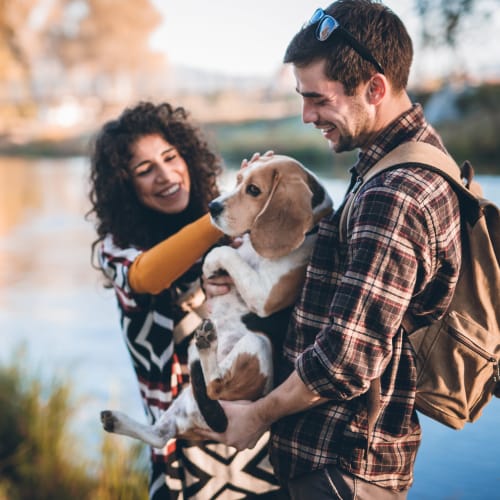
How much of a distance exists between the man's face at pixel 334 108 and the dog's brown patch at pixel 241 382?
751 mm

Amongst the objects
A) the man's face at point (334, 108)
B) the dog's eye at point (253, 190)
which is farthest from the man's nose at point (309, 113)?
the dog's eye at point (253, 190)

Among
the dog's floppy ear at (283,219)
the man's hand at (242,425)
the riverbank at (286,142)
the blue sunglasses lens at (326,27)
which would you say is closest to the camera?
the blue sunglasses lens at (326,27)

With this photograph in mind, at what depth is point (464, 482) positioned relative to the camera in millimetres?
3420

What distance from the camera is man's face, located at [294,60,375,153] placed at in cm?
157

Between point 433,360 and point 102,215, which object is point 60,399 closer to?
point 102,215

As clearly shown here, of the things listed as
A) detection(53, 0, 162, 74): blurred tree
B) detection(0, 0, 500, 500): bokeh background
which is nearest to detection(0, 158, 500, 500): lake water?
detection(0, 0, 500, 500): bokeh background

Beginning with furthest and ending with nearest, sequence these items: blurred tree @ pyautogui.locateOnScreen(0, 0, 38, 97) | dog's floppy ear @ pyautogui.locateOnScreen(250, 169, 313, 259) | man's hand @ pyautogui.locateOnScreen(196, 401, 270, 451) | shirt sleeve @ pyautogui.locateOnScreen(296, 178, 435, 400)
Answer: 1. blurred tree @ pyautogui.locateOnScreen(0, 0, 38, 97)
2. dog's floppy ear @ pyautogui.locateOnScreen(250, 169, 313, 259)
3. man's hand @ pyautogui.locateOnScreen(196, 401, 270, 451)
4. shirt sleeve @ pyautogui.locateOnScreen(296, 178, 435, 400)

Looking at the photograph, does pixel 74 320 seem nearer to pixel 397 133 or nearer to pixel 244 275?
pixel 244 275

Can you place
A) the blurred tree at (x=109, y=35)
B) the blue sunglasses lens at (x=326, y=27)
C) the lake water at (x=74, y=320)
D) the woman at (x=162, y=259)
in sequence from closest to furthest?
1. the blue sunglasses lens at (x=326, y=27)
2. the woman at (x=162, y=259)
3. the lake water at (x=74, y=320)
4. the blurred tree at (x=109, y=35)

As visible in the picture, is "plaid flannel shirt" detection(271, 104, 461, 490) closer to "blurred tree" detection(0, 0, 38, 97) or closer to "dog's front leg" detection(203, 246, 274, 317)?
"dog's front leg" detection(203, 246, 274, 317)

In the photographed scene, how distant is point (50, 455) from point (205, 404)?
7.81 ft

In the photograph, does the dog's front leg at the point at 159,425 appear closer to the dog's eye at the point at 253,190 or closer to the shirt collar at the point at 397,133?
the dog's eye at the point at 253,190

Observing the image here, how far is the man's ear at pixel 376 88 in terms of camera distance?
61.1 inches

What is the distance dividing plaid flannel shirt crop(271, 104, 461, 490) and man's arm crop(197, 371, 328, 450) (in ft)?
0.17
